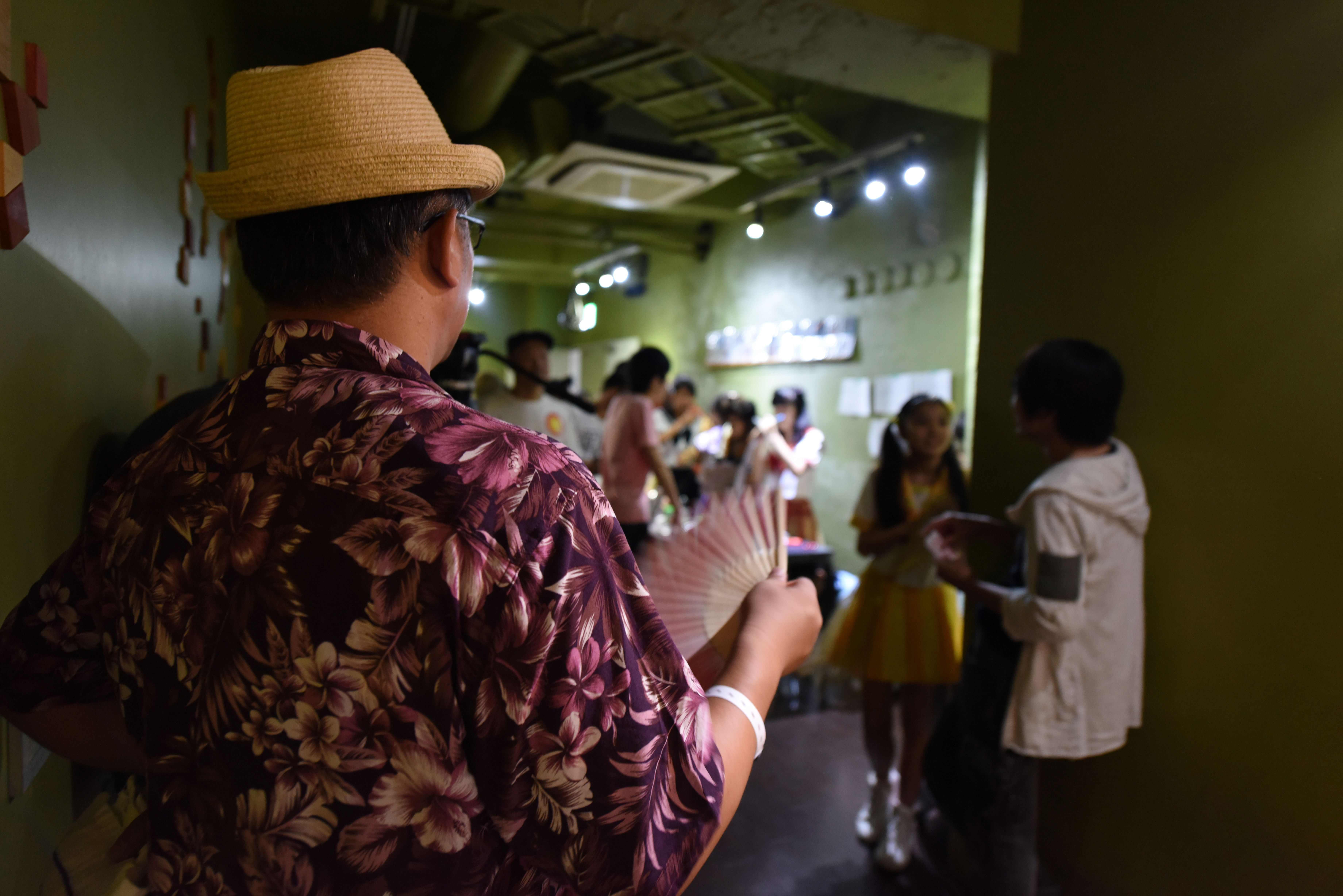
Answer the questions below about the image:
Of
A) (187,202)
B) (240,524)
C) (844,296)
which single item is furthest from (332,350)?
(844,296)

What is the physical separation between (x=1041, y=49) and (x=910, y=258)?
9.00ft

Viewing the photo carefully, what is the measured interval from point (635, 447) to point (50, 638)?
3.04 m

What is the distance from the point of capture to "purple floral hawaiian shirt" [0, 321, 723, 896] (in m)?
0.53

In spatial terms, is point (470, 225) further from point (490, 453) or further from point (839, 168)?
point (839, 168)

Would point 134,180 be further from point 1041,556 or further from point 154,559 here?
point 1041,556

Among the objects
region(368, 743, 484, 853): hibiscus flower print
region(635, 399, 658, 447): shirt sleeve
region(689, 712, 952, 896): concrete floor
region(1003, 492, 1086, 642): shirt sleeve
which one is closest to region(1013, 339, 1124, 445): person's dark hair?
region(1003, 492, 1086, 642): shirt sleeve

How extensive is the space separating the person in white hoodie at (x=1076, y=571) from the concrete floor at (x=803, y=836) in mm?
779

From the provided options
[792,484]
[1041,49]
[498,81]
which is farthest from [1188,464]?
[498,81]

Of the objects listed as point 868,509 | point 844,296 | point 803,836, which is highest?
point 844,296

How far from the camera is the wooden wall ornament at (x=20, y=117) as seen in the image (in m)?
0.82

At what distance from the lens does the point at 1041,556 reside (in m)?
1.61

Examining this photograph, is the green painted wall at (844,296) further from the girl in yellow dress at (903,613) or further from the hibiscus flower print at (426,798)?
the hibiscus flower print at (426,798)

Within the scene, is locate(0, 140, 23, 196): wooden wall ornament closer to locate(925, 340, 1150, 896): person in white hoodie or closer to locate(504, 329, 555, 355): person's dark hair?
locate(925, 340, 1150, 896): person in white hoodie

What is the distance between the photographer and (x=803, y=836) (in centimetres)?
243
